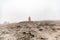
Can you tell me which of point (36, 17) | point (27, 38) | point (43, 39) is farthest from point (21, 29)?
point (36, 17)

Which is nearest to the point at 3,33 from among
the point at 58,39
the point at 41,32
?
the point at 41,32

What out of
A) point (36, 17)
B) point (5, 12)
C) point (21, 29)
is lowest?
point (21, 29)

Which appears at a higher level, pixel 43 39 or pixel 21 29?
pixel 21 29

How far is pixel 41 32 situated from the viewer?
8.96 ft

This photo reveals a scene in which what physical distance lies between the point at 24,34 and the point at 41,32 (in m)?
0.47

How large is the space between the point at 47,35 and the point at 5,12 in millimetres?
2716

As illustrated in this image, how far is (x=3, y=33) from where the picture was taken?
9.20 feet

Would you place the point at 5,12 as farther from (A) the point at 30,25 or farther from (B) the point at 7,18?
(A) the point at 30,25

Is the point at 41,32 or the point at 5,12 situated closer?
the point at 41,32

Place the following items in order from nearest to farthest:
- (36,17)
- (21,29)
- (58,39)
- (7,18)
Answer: (58,39) → (21,29) → (36,17) → (7,18)

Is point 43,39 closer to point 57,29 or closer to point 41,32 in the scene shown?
point 41,32

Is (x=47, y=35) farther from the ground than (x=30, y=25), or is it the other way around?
(x=30, y=25)

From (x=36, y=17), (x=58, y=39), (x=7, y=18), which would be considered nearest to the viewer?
(x=58, y=39)

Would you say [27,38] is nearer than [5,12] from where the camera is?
Yes
